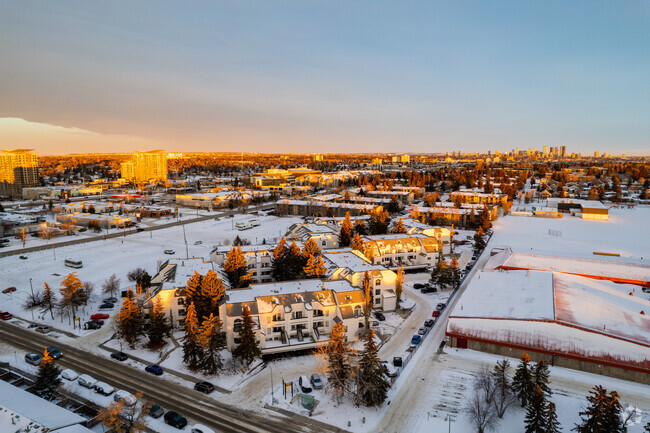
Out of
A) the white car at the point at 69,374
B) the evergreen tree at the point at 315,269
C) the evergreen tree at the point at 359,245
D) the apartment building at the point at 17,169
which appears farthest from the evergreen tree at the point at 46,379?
the apartment building at the point at 17,169

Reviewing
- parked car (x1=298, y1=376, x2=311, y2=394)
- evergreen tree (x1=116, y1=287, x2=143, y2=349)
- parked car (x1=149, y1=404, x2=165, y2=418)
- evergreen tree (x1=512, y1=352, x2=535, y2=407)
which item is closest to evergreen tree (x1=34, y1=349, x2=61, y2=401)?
evergreen tree (x1=116, y1=287, x2=143, y2=349)

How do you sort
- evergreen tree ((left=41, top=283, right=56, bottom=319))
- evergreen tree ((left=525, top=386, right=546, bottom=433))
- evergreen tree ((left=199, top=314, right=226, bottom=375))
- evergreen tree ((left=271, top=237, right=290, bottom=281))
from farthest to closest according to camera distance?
evergreen tree ((left=271, top=237, right=290, bottom=281)) < evergreen tree ((left=41, top=283, right=56, bottom=319)) < evergreen tree ((left=199, top=314, right=226, bottom=375)) < evergreen tree ((left=525, top=386, right=546, bottom=433))

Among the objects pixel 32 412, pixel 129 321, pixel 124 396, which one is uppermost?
pixel 129 321

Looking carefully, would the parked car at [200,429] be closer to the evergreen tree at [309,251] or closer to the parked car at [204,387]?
the parked car at [204,387]

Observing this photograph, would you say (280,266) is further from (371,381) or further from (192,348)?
(371,381)

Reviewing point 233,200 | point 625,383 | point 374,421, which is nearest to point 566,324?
point 625,383

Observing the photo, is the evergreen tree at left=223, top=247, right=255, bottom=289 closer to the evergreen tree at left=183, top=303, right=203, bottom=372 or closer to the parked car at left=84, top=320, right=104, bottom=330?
the parked car at left=84, top=320, right=104, bottom=330

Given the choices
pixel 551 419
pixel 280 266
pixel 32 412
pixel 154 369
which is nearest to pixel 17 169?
pixel 280 266
